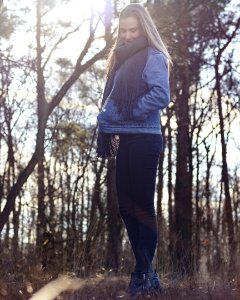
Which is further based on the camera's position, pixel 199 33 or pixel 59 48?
pixel 199 33

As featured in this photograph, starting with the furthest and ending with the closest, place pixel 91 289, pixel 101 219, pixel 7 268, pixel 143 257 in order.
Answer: pixel 101 219 → pixel 7 268 → pixel 91 289 → pixel 143 257

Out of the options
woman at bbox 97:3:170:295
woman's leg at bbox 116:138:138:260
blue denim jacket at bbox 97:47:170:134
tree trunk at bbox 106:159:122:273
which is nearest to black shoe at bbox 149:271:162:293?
woman at bbox 97:3:170:295

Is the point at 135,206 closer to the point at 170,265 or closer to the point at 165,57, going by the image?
the point at 165,57

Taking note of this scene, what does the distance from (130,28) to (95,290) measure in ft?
5.57

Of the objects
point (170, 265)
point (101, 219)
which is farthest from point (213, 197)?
point (170, 265)

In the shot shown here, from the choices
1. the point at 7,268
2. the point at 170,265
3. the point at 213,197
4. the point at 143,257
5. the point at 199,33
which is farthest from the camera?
the point at 213,197

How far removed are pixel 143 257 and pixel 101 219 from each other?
14.8 metres

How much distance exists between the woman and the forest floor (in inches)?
6.9

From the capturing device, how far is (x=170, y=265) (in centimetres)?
606

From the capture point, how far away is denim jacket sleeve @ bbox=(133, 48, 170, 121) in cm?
353

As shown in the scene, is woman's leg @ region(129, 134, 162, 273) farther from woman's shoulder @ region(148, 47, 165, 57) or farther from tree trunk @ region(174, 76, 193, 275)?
tree trunk @ region(174, 76, 193, 275)

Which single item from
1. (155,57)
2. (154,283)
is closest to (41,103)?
(155,57)

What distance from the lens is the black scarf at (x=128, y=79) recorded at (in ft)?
11.8

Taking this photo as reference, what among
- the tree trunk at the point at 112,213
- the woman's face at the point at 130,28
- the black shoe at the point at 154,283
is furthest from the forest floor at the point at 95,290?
the tree trunk at the point at 112,213
